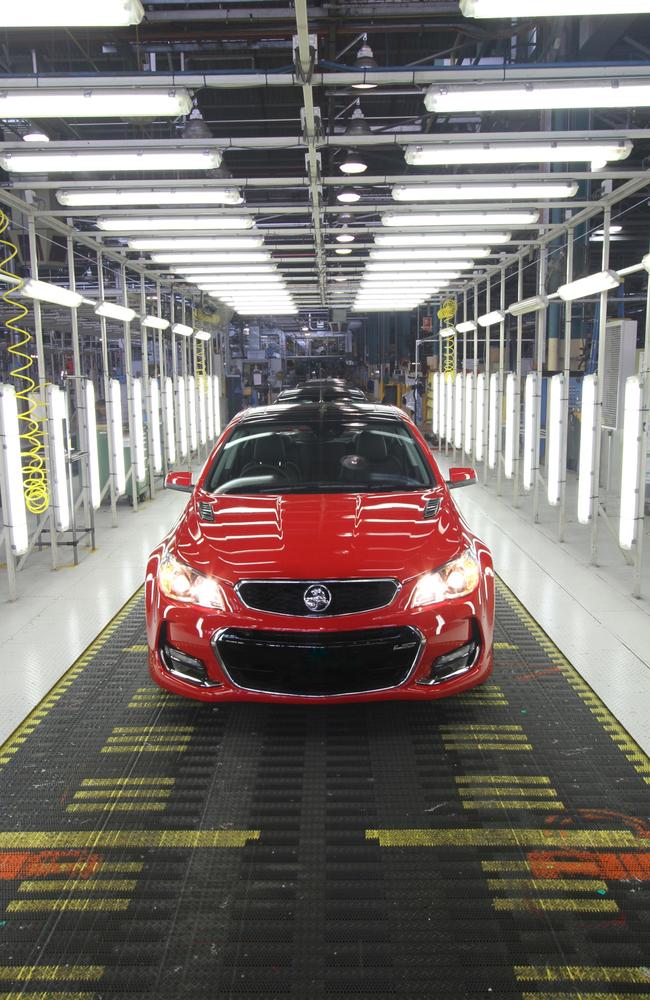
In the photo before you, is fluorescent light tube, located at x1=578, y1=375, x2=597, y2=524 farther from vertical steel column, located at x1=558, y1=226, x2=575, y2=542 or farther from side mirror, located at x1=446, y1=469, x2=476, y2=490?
side mirror, located at x1=446, y1=469, x2=476, y2=490

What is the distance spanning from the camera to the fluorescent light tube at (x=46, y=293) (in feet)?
18.6

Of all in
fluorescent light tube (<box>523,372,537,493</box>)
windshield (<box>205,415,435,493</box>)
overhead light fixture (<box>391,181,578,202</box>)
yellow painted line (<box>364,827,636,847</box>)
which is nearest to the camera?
yellow painted line (<box>364,827,636,847</box>)

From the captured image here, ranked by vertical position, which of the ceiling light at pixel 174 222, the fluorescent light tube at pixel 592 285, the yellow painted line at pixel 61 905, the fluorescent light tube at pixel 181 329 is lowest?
the yellow painted line at pixel 61 905

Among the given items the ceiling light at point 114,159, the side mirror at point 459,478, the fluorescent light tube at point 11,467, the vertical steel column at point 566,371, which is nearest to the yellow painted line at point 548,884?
the side mirror at point 459,478

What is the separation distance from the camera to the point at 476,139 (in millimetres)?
4645

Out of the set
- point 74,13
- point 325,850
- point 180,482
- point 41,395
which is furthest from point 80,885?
point 41,395

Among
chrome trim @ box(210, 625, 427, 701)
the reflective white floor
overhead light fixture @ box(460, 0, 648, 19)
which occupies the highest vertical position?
overhead light fixture @ box(460, 0, 648, 19)

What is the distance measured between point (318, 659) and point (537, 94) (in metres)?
2.85

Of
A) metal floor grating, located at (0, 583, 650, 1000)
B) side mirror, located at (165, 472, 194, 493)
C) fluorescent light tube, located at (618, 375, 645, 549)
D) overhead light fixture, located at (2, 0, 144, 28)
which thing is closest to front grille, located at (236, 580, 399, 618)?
metal floor grating, located at (0, 583, 650, 1000)

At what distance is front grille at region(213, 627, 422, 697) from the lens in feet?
10.2

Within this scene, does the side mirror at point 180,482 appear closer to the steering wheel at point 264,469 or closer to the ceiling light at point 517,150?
the steering wheel at point 264,469

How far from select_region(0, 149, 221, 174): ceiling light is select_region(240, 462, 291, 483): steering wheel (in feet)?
5.78

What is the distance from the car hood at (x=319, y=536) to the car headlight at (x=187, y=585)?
5 centimetres

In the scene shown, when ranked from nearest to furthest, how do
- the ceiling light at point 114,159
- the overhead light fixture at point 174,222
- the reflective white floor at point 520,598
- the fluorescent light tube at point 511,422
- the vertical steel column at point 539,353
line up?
1. the reflective white floor at point 520,598
2. the ceiling light at point 114,159
3. the overhead light fixture at point 174,222
4. the vertical steel column at point 539,353
5. the fluorescent light tube at point 511,422
